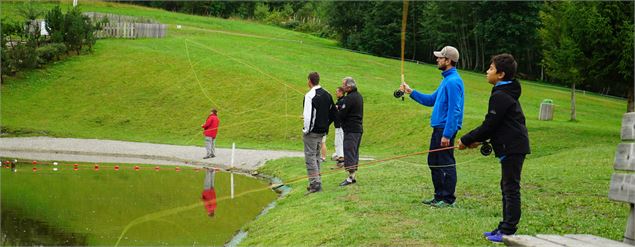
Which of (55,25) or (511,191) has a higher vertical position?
(55,25)

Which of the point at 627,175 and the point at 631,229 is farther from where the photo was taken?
the point at 631,229

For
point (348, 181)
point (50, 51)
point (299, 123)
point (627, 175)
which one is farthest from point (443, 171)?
point (50, 51)

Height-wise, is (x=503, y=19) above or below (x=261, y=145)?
above

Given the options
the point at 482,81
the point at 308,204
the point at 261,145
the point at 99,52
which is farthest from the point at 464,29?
the point at 308,204

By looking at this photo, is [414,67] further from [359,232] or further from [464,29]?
[359,232]

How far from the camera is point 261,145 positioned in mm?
32625

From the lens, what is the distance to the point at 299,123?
35.9 meters

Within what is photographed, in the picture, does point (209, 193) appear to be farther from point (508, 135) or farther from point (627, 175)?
point (627, 175)

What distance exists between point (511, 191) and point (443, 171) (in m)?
2.51

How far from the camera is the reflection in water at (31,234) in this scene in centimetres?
1193

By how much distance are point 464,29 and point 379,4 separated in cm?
846

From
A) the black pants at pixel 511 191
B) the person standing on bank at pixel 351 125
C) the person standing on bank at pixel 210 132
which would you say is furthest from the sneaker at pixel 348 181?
the person standing on bank at pixel 210 132

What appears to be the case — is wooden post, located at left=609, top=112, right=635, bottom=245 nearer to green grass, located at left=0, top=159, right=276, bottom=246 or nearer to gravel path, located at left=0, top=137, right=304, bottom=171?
green grass, located at left=0, top=159, right=276, bottom=246

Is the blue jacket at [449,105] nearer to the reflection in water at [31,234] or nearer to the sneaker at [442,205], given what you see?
the sneaker at [442,205]
